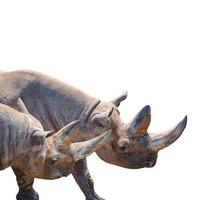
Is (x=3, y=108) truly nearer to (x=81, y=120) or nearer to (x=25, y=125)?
(x=25, y=125)

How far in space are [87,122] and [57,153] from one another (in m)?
1.03

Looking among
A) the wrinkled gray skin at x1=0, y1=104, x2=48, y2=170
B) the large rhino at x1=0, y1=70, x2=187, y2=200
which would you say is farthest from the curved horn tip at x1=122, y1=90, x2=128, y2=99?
the wrinkled gray skin at x1=0, y1=104, x2=48, y2=170

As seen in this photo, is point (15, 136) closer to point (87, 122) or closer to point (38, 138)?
point (38, 138)

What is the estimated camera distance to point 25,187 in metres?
8.20

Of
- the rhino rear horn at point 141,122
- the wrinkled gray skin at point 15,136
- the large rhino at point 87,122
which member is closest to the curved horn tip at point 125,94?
the large rhino at point 87,122

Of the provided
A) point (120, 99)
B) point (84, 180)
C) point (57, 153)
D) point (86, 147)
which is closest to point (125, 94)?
point (120, 99)

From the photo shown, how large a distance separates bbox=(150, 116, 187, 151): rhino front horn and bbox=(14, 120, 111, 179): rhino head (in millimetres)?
875

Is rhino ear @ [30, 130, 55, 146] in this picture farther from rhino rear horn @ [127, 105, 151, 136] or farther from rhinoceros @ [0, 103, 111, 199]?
rhino rear horn @ [127, 105, 151, 136]

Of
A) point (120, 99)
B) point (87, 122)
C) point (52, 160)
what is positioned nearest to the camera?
point (52, 160)

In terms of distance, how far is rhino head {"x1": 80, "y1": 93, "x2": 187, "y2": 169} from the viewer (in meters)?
8.84

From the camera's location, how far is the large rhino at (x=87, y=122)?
29.0ft

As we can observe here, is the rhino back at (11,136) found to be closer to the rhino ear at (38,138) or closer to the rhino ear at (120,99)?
the rhino ear at (38,138)

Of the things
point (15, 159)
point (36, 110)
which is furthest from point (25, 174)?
point (36, 110)

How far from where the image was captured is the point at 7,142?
760cm
